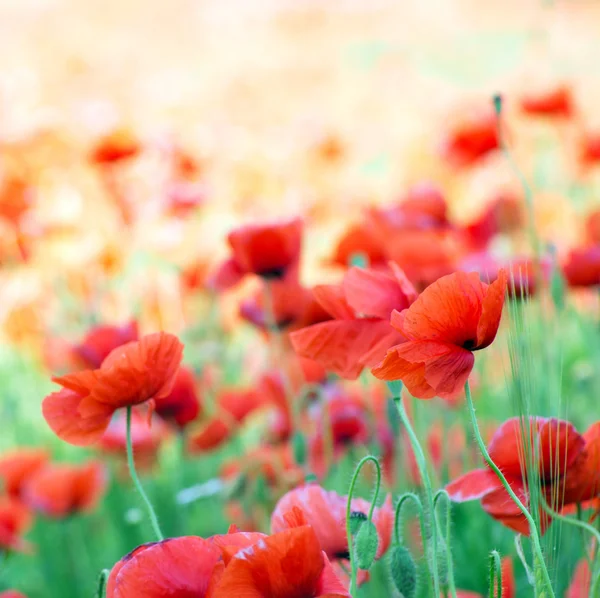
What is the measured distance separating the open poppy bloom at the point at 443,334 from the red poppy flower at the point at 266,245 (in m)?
0.51

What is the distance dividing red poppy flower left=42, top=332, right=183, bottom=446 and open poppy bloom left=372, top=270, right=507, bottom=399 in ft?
0.55

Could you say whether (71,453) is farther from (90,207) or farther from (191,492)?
(90,207)

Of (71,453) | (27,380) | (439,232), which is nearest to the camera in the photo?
(439,232)

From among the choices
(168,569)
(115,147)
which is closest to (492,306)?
(168,569)

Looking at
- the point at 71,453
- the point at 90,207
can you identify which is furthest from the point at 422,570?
the point at 90,207

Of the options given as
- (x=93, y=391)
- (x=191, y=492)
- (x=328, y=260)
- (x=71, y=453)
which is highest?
(x=93, y=391)

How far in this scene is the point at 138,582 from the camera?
0.56 meters

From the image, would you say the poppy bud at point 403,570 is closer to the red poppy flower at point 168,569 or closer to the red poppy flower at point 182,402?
the red poppy flower at point 168,569

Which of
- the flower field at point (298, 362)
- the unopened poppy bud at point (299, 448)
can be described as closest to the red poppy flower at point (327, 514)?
the flower field at point (298, 362)

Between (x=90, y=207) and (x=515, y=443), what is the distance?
2.36 m

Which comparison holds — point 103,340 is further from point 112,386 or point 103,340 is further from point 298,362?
point 112,386

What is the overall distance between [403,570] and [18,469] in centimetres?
86

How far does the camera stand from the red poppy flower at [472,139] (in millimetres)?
1848

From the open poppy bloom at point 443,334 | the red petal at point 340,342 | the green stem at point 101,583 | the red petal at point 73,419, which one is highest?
the open poppy bloom at point 443,334
